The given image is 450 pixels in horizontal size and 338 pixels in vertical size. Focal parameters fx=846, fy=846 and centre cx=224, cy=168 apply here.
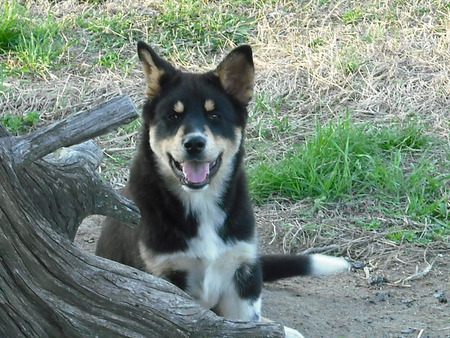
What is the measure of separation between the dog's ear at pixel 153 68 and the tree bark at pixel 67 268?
117 centimetres

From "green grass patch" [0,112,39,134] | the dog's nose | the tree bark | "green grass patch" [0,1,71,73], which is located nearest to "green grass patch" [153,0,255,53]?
"green grass patch" [0,1,71,73]

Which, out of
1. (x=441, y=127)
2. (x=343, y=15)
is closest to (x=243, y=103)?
(x=441, y=127)

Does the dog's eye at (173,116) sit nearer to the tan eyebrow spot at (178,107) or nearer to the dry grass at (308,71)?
the tan eyebrow spot at (178,107)

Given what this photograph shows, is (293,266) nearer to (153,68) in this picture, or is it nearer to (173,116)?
(173,116)

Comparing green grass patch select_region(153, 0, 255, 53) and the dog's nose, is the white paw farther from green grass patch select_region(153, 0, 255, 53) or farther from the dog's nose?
green grass patch select_region(153, 0, 255, 53)

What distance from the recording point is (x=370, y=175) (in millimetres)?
6531

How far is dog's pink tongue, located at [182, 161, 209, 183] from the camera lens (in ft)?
15.5

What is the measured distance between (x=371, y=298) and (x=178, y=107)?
1.82 metres

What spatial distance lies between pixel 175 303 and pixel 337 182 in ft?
10.4

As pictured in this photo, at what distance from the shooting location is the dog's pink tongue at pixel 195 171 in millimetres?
4711

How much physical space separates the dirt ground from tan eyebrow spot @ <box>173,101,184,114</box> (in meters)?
1.41

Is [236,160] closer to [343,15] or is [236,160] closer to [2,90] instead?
[2,90]

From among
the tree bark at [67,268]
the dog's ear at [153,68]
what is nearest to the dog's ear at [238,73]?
the dog's ear at [153,68]

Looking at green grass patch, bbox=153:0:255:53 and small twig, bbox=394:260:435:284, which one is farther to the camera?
green grass patch, bbox=153:0:255:53
